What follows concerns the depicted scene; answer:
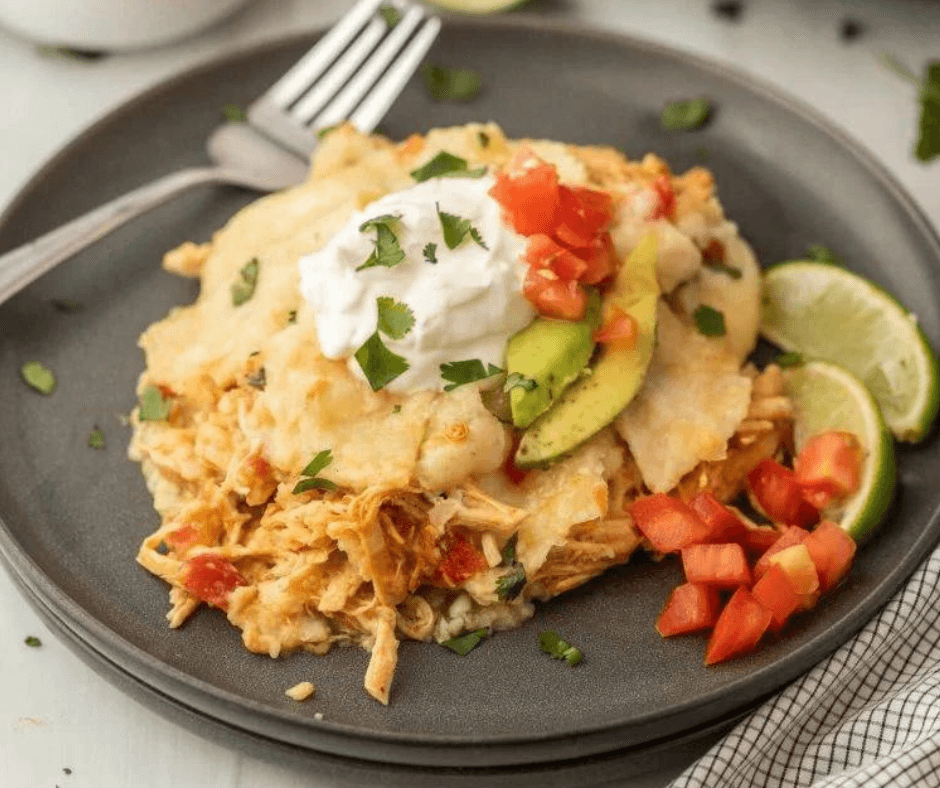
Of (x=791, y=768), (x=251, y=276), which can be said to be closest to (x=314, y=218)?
(x=251, y=276)

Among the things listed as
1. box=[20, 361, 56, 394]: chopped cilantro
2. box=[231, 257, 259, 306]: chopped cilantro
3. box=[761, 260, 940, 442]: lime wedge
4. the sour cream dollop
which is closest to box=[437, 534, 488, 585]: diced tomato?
the sour cream dollop

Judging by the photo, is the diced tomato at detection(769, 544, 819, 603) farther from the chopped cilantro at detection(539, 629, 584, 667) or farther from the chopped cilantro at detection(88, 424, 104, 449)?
the chopped cilantro at detection(88, 424, 104, 449)

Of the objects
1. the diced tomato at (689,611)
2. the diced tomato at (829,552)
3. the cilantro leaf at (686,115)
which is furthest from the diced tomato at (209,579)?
the cilantro leaf at (686,115)

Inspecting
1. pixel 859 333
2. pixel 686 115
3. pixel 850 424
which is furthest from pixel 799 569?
pixel 686 115

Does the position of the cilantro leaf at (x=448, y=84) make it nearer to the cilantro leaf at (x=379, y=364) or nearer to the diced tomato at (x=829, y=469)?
the cilantro leaf at (x=379, y=364)

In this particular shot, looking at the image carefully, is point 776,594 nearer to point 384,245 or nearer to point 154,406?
point 384,245
